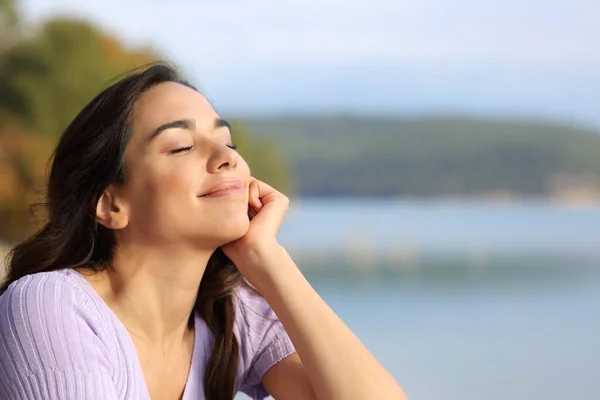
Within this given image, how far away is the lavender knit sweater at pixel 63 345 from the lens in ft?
5.04

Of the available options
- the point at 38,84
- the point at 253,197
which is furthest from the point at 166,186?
the point at 38,84

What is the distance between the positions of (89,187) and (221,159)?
0.28 metres

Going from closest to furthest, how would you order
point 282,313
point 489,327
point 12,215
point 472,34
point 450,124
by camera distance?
point 282,313 < point 489,327 < point 12,215 < point 450,124 < point 472,34

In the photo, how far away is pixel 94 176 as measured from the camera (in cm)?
177

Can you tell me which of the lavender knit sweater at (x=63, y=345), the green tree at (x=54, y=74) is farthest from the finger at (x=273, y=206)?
the green tree at (x=54, y=74)

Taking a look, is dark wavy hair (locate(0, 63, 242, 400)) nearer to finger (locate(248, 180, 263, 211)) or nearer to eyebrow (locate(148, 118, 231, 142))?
eyebrow (locate(148, 118, 231, 142))

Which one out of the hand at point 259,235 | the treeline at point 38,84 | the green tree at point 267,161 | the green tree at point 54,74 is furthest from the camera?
the green tree at point 267,161

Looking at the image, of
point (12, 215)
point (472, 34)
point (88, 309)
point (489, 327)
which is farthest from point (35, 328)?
point (472, 34)

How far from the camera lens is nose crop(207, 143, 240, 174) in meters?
1.72

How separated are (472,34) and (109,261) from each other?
200 feet

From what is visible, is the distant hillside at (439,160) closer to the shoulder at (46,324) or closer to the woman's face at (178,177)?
the woman's face at (178,177)

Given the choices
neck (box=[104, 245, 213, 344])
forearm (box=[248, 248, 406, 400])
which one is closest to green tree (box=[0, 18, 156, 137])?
neck (box=[104, 245, 213, 344])

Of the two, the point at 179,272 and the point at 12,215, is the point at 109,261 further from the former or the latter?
the point at 12,215

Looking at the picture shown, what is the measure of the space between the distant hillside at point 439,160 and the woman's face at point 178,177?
35.1 metres
